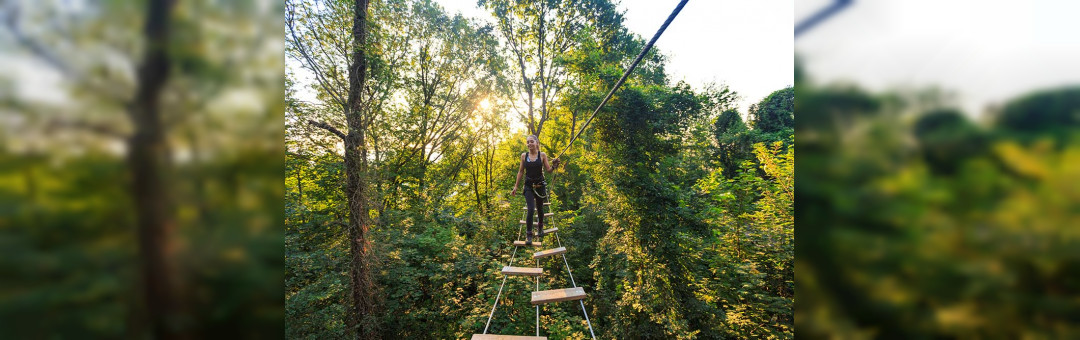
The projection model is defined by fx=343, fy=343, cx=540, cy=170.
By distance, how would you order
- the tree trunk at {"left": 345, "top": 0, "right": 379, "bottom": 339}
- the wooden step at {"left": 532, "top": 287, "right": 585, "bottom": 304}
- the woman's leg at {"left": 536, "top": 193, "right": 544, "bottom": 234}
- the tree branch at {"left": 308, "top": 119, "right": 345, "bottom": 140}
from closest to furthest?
the wooden step at {"left": 532, "top": 287, "right": 585, "bottom": 304}, the woman's leg at {"left": 536, "top": 193, "right": 544, "bottom": 234}, the tree branch at {"left": 308, "top": 119, "right": 345, "bottom": 140}, the tree trunk at {"left": 345, "top": 0, "right": 379, "bottom": 339}

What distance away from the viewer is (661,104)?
19.8ft

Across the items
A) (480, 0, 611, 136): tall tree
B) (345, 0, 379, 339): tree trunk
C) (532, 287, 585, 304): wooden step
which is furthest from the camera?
(480, 0, 611, 136): tall tree

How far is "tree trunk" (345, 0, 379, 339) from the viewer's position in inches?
209

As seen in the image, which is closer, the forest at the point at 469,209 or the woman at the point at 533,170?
the woman at the point at 533,170

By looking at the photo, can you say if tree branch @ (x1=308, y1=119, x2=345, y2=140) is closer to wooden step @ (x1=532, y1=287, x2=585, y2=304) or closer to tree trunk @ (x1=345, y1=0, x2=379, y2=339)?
tree trunk @ (x1=345, y1=0, x2=379, y2=339)

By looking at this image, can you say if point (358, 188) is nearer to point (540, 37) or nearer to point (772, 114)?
point (540, 37)

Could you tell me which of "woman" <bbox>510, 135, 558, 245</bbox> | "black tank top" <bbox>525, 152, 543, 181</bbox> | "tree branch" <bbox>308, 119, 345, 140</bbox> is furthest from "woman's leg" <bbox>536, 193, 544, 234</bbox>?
"tree branch" <bbox>308, 119, 345, 140</bbox>

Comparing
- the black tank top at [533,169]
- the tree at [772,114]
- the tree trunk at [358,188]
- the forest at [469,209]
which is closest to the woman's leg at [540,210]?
the black tank top at [533,169]
